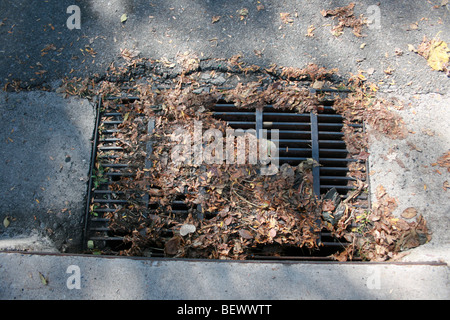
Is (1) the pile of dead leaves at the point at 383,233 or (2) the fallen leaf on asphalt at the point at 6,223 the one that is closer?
(1) the pile of dead leaves at the point at 383,233

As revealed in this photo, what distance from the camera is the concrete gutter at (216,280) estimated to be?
1878mm

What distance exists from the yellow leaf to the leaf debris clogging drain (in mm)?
771

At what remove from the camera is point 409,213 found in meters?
2.21

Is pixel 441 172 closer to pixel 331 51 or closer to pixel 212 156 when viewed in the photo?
pixel 331 51

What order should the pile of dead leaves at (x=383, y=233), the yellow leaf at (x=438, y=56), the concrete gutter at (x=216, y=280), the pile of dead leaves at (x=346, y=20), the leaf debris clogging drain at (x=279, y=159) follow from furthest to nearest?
the pile of dead leaves at (x=346, y=20), the yellow leaf at (x=438, y=56), the leaf debris clogging drain at (x=279, y=159), the pile of dead leaves at (x=383, y=233), the concrete gutter at (x=216, y=280)

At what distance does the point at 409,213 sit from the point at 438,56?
127cm

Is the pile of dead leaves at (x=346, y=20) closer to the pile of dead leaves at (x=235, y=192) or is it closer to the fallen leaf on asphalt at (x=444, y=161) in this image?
the pile of dead leaves at (x=235, y=192)

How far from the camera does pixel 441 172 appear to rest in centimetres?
228

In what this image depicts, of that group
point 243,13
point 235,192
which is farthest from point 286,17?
point 235,192

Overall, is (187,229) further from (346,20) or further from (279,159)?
(346,20)

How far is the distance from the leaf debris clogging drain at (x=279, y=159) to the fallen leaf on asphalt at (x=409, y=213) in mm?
243

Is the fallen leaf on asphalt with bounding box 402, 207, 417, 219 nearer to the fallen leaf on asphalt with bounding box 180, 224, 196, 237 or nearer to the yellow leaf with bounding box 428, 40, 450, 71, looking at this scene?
the yellow leaf with bounding box 428, 40, 450, 71

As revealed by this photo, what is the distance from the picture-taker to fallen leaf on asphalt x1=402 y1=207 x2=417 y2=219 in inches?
86.8

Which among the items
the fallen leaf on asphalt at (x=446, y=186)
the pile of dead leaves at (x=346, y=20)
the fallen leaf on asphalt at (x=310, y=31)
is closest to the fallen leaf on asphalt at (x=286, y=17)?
the fallen leaf on asphalt at (x=310, y=31)
